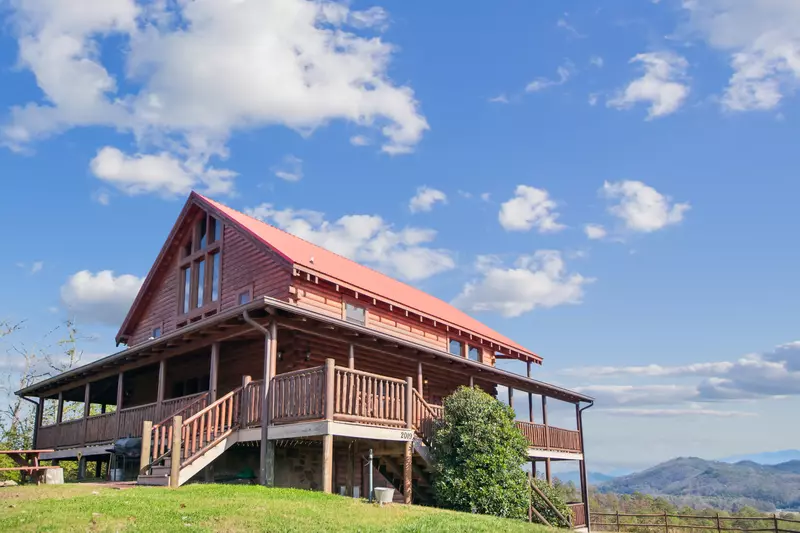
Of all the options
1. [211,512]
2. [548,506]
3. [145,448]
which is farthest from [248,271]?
[211,512]

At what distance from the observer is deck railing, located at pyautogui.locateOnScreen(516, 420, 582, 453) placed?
84.4 feet

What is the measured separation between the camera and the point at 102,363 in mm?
23453

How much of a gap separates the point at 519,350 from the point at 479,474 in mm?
15286

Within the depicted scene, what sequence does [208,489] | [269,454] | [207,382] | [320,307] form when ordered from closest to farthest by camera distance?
1. [208,489]
2. [269,454]
3. [320,307]
4. [207,382]

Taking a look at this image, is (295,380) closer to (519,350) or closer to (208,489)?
(208,489)

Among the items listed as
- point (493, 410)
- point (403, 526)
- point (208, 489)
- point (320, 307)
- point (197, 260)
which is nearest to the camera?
point (403, 526)

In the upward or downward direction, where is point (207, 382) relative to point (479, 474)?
upward

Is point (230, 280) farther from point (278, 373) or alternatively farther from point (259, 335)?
point (259, 335)

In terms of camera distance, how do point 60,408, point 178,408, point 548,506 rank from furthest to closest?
1. point 60,408
2. point 548,506
3. point 178,408

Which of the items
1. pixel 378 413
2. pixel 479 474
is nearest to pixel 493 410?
pixel 479 474

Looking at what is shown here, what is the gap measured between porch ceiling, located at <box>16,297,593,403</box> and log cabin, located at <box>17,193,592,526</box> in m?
0.06

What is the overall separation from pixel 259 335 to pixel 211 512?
753cm

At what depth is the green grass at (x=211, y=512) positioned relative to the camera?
11711mm

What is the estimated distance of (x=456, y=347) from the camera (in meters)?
30.1
